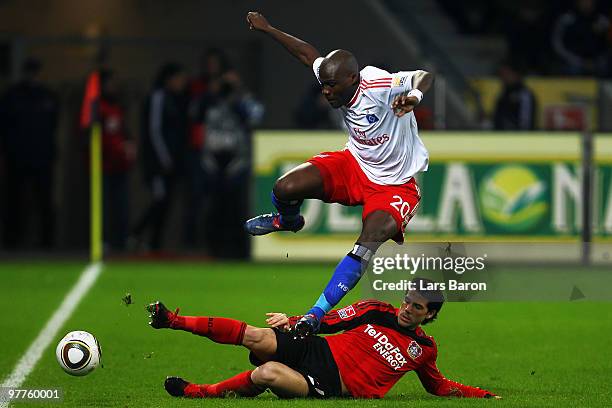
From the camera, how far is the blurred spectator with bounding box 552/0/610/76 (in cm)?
2095

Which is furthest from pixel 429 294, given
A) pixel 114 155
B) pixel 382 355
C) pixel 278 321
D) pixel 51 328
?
pixel 114 155

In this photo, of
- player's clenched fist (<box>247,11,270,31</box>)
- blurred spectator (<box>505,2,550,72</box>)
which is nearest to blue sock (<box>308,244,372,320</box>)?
player's clenched fist (<box>247,11,270,31</box>)

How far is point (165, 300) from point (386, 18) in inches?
305

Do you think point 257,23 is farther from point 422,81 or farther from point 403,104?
point 403,104

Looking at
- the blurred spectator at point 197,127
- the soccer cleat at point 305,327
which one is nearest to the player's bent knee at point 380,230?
the soccer cleat at point 305,327

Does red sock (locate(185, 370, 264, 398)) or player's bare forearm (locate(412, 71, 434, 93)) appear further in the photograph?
player's bare forearm (locate(412, 71, 434, 93))

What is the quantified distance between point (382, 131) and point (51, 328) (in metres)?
3.69

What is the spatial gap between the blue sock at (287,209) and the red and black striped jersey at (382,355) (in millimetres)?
1734

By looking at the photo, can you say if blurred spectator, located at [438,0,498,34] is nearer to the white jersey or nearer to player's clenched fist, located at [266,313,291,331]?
the white jersey

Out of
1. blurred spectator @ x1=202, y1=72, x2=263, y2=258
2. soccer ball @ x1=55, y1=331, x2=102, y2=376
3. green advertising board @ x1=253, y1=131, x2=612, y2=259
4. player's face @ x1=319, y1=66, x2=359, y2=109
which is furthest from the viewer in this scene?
blurred spectator @ x1=202, y1=72, x2=263, y2=258

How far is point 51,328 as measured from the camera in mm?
12625

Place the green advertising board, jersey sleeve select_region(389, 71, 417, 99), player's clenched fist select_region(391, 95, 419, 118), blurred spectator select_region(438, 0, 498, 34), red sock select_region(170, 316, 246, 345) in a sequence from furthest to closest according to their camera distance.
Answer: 1. blurred spectator select_region(438, 0, 498, 34)
2. the green advertising board
3. jersey sleeve select_region(389, 71, 417, 99)
4. player's clenched fist select_region(391, 95, 419, 118)
5. red sock select_region(170, 316, 246, 345)

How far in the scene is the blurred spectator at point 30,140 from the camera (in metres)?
18.5

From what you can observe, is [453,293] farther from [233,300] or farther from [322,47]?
[322,47]
